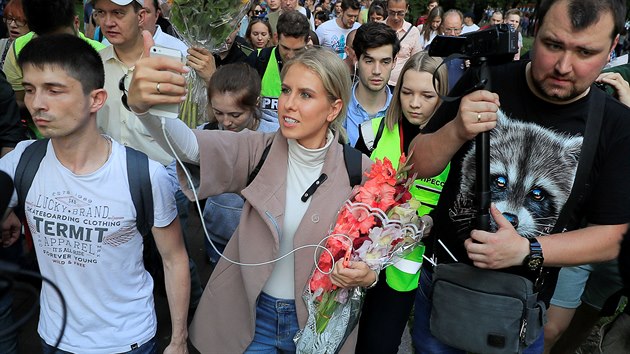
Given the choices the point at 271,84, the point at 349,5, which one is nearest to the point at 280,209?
the point at 271,84

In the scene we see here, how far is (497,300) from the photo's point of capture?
212cm

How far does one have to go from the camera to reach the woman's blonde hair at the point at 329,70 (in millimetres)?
2391

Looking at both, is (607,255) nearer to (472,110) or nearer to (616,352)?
(616,352)

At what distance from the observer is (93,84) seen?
2385 mm

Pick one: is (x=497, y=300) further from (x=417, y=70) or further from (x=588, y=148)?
(x=417, y=70)

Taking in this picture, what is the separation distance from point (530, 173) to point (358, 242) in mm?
748

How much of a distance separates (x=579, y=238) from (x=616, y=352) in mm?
430

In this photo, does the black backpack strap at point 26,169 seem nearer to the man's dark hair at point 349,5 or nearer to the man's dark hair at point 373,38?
the man's dark hair at point 373,38

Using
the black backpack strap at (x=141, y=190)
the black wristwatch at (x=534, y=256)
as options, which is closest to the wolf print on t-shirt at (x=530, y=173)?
the black wristwatch at (x=534, y=256)

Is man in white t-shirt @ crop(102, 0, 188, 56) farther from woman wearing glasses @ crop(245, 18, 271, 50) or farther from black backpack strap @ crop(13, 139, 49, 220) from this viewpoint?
woman wearing glasses @ crop(245, 18, 271, 50)

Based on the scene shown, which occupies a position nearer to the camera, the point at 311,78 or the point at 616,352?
the point at 616,352

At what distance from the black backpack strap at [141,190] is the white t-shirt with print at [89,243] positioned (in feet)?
0.07

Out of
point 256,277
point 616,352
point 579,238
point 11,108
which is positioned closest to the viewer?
point 616,352

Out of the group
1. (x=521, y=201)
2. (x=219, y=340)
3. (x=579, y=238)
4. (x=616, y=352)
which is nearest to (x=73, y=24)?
(x=219, y=340)
